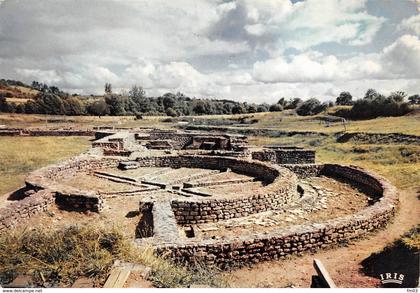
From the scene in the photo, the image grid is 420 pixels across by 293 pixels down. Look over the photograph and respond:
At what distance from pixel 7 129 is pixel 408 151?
37.0 meters

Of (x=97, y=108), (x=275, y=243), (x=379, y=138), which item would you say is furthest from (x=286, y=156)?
(x=97, y=108)

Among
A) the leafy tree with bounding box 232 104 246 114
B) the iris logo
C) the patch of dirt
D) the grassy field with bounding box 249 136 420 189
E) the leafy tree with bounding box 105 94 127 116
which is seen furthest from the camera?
the leafy tree with bounding box 232 104 246 114

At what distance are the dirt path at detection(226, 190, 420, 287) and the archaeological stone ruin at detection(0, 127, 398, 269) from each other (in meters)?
0.22

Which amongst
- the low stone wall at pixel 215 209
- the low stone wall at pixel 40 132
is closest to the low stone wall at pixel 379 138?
the low stone wall at pixel 215 209

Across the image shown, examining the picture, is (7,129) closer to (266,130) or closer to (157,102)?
(266,130)

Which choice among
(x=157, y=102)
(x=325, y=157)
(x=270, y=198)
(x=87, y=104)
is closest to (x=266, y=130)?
(x=325, y=157)

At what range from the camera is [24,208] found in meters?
9.41

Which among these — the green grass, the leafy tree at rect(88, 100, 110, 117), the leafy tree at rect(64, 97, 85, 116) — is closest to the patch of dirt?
the green grass

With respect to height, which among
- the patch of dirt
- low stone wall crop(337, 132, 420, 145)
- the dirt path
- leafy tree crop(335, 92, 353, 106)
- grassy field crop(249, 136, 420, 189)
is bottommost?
the dirt path

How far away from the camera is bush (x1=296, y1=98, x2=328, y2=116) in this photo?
61.9m

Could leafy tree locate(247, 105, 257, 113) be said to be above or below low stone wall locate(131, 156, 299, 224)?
above

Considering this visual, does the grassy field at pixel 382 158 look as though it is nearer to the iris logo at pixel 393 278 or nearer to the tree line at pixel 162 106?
the iris logo at pixel 393 278

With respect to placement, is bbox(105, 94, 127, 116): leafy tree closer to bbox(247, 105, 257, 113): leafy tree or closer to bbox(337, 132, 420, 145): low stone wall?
bbox(247, 105, 257, 113): leafy tree

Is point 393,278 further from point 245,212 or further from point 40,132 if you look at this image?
point 40,132
